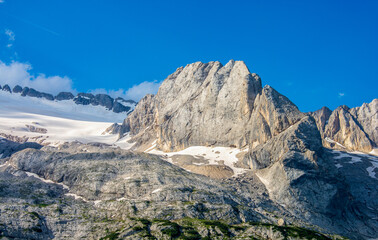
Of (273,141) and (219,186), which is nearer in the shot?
(219,186)

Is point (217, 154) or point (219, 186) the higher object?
point (217, 154)

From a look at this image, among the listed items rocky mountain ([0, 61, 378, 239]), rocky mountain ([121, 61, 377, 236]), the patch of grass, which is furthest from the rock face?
the patch of grass

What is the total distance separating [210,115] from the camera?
189 m

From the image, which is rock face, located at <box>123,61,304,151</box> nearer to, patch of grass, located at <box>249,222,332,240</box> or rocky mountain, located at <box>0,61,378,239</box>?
rocky mountain, located at <box>0,61,378,239</box>

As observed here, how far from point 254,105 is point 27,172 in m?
109

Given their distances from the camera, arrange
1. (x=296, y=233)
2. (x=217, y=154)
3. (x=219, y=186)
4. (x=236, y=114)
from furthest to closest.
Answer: (x=236, y=114) < (x=217, y=154) < (x=219, y=186) < (x=296, y=233)

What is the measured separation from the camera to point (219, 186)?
395 feet

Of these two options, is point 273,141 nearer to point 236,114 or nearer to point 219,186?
point 219,186

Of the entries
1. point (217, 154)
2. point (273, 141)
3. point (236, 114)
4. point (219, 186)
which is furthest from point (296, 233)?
point (236, 114)

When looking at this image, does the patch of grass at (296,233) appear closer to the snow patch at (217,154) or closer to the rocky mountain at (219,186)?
the rocky mountain at (219,186)

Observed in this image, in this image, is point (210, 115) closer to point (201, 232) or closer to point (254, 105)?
point (254, 105)

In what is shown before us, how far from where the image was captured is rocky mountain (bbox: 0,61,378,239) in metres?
85.1

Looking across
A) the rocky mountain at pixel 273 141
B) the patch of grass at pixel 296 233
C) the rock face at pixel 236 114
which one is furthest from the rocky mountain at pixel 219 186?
the rock face at pixel 236 114

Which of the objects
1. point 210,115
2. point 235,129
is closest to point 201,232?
point 235,129
